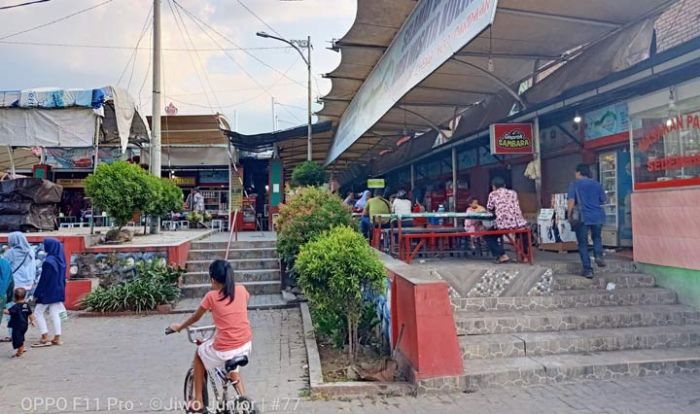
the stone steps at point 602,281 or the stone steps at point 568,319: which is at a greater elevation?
the stone steps at point 602,281

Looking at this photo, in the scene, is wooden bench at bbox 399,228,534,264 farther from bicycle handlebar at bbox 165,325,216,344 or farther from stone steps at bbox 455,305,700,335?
bicycle handlebar at bbox 165,325,216,344

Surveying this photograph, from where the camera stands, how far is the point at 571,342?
517cm

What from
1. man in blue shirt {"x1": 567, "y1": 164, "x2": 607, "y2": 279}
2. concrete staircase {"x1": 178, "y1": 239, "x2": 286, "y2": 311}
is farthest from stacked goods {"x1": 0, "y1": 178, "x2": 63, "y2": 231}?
man in blue shirt {"x1": 567, "y1": 164, "x2": 607, "y2": 279}

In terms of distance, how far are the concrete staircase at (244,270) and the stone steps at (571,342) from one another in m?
4.33

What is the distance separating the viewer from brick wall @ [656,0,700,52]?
6.71m

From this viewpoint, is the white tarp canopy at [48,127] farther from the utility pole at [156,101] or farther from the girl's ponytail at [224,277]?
the girl's ponytail at [224,277]

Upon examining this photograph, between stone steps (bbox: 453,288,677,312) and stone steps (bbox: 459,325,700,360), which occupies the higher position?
stone steps (bbox: 453,288,677,312)

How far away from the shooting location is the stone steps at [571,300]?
19.3 ft

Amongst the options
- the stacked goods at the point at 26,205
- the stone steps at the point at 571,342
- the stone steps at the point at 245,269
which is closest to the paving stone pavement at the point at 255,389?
the stone steps at the point at 571,342

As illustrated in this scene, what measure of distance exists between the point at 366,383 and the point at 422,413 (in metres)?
Result: 0.70

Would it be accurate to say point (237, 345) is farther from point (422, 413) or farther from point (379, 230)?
point (379, 230)

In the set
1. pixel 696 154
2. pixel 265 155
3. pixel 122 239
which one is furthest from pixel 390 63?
pixel 265 155

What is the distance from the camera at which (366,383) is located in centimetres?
460

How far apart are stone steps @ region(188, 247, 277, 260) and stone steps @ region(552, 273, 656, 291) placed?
6054 millimetres
